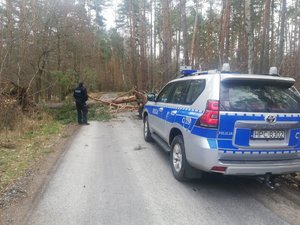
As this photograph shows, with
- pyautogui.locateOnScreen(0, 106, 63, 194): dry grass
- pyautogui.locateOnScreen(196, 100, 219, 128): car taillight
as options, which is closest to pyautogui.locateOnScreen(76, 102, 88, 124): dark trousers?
pyautogui.locateOnScreen(0, 106, 63, 194): dry grass

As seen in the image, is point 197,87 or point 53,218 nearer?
point 53,218

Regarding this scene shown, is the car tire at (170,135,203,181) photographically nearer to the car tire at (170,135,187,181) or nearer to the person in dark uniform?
the car tire at (170,135,187,181)

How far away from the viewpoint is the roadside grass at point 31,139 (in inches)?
266

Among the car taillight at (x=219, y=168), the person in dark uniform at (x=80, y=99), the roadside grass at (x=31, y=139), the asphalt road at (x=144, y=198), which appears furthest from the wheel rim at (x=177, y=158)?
the person in dark uniform at (x=80, y=99)

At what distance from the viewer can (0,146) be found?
901 centimetres

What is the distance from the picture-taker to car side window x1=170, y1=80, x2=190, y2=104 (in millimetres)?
6357

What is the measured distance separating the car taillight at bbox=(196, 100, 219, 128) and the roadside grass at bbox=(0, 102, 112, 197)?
3667 millimetres

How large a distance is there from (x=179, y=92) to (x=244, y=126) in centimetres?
220

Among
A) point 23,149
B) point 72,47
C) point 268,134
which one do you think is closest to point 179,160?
point 268,134

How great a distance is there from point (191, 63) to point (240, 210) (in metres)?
16.0

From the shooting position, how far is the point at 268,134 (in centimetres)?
486

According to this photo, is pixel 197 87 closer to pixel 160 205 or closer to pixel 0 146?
pixel 160 205

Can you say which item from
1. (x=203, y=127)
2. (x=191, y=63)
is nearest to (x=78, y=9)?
(x=191, y=63)

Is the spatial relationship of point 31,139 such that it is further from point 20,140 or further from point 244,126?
point 244,126
